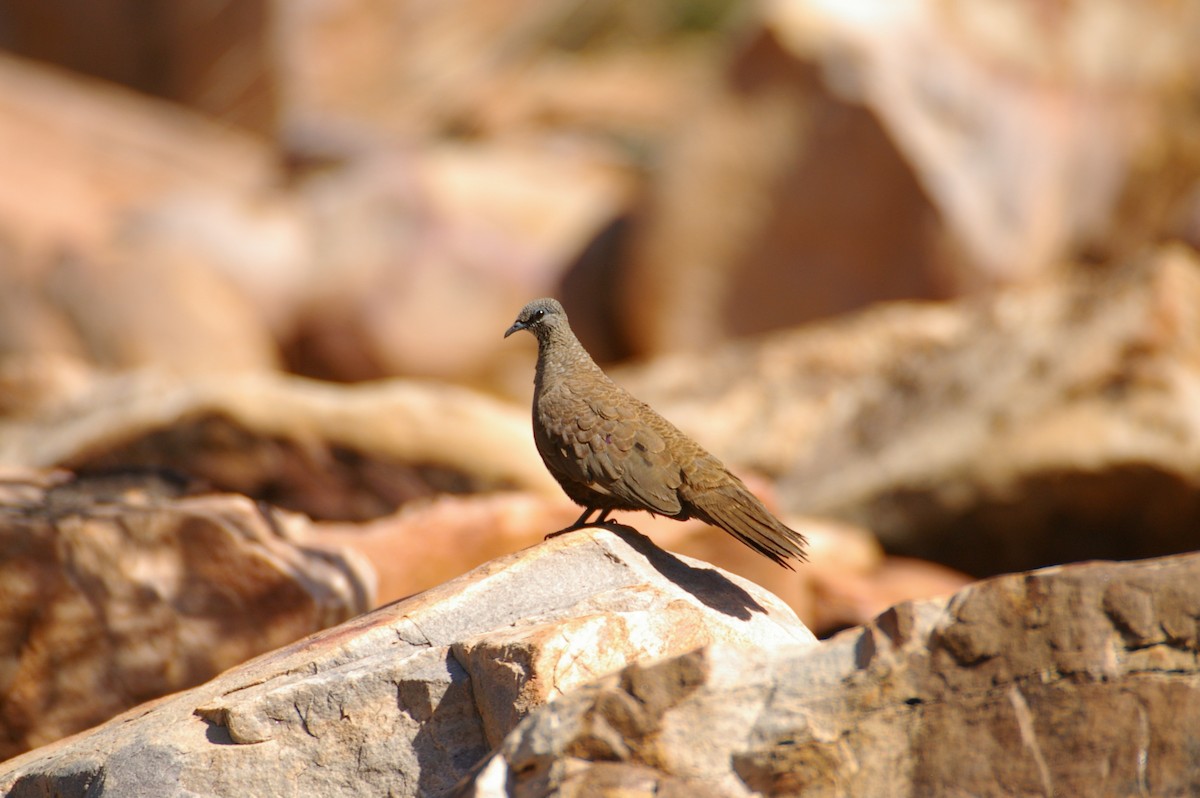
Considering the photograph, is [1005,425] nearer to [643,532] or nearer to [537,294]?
[643,532]

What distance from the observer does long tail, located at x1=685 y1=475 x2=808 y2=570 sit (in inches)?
165

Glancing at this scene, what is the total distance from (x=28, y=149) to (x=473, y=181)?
519 cm

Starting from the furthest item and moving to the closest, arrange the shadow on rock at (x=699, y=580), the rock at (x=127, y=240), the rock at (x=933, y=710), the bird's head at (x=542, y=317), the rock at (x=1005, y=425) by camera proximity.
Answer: the rock at (x=127, y=240) < the rock at (x=1005, y=425) < the bird's head at (x=542, y=317) < the shadow on rock at (x=699, y=580) < the rock at (x=933, y=710)

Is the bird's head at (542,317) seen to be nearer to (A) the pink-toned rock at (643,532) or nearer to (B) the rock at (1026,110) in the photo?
(A) the pink-toned rock at (643,532)

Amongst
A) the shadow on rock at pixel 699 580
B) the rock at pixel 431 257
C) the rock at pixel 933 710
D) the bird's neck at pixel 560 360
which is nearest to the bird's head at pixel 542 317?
the bird's neck at pixel 560 360

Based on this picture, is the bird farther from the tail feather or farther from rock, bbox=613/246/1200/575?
rock, bbox=613/246/1200/575

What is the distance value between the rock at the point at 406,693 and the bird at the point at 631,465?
0.89 ft

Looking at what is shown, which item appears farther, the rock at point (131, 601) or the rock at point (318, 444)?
the rock at point (318, 444)

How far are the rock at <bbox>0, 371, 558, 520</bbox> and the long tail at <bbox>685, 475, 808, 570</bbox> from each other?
9.84 feet

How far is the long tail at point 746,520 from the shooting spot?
4.18m

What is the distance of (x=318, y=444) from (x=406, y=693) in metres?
3.47

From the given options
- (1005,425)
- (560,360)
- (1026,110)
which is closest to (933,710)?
(560,360)

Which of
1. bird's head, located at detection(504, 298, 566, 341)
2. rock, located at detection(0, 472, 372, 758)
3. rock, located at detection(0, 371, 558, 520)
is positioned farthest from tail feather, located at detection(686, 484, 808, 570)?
rock, located at detection(0, 371, 558, 520)

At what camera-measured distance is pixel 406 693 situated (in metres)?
3.83
